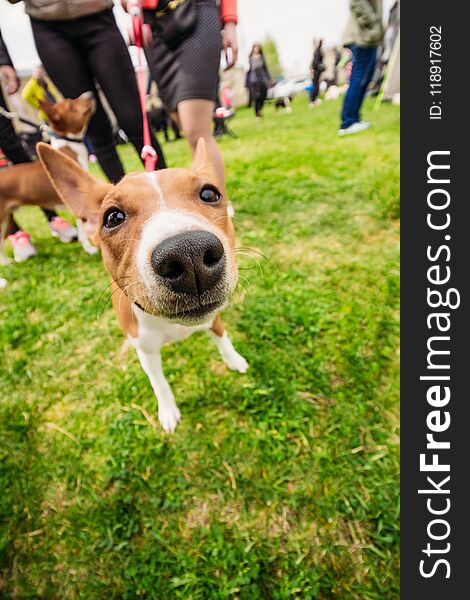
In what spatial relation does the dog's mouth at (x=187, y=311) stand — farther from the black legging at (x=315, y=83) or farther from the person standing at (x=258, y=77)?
the black legging at (x=315, y=83)

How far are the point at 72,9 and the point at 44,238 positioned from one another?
3.36 metres

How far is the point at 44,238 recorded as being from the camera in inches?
211

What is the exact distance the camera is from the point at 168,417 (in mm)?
2391

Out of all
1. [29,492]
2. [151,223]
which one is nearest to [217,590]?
[29,492]

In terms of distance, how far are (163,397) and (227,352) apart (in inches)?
22.4

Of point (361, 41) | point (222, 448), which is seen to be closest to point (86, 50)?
point (222, 448)

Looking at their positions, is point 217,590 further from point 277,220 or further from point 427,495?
point 277,220

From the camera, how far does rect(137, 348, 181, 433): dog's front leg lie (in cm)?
225

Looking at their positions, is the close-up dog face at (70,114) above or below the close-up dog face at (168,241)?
above

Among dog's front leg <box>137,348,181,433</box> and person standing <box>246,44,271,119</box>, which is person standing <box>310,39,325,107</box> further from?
dog's front leg <box>137,348,181,433</box>

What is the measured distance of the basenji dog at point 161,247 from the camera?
1267mm

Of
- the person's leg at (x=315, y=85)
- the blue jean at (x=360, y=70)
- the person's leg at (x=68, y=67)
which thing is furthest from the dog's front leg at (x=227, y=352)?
the person's leg at (x=315, y=85)

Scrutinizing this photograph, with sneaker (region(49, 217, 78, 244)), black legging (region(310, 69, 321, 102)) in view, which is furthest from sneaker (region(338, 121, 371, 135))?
black legging (region(310, 69, 321, 102))

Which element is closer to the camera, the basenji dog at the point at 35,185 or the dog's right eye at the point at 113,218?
the dog's right eye at the point at 113,218
